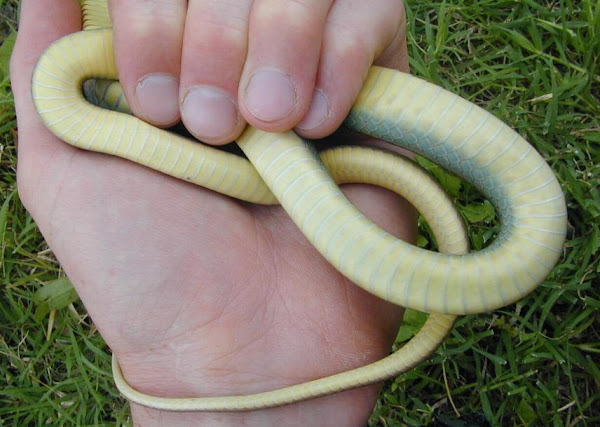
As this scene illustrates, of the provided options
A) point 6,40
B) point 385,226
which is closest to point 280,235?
point 385,226

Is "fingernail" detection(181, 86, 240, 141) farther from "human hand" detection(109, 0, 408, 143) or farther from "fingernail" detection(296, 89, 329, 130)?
"fingernail" detection(296, 89, 329, 130)

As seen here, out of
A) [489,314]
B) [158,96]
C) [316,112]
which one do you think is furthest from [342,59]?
[489,314]

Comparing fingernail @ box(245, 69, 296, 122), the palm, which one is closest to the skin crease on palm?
the palm

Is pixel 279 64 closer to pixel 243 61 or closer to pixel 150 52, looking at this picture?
pixel 243 61

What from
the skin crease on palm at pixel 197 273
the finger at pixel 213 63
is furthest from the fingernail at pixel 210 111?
the skin crease on palm at pixel 197 273

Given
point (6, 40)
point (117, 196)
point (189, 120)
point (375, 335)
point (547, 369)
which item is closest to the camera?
point (189, 120)

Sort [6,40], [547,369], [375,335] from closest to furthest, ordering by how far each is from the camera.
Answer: [375,335]
[547,369]
[6,40]

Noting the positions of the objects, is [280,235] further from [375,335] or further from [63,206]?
[63,206]
